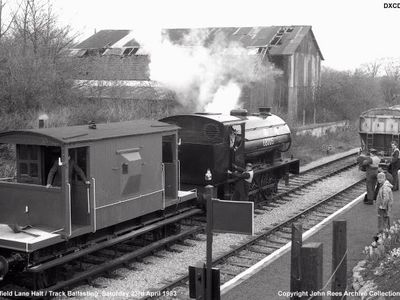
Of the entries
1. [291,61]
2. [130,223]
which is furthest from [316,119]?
[130,223]

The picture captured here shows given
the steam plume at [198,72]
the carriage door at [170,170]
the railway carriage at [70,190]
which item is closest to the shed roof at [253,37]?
the steam plume at [198,72]

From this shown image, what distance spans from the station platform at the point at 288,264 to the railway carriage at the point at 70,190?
2.48 meters

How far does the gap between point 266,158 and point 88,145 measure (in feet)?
28.7

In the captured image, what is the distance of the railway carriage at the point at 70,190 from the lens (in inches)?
328

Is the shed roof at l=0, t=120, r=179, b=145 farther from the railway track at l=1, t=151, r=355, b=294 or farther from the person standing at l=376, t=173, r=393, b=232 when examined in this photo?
the person standing at l=376, t=173, r=393, b=232

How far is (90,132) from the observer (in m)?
9.19

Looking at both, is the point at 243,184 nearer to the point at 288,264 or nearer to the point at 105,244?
the point at 288,264

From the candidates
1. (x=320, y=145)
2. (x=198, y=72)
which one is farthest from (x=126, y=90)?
(x=320, y=145)

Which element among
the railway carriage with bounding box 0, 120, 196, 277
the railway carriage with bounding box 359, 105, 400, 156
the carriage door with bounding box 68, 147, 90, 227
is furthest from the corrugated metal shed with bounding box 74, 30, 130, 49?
the carriage door with bounding box 68, 147, 90, 227

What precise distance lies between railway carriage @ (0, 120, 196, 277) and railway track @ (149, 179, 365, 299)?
1.73 m

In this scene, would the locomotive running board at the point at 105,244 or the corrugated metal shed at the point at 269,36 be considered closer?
the locomotive running board at the point at 105,244

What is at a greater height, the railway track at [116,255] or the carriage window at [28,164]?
the carriage window at [28,164]

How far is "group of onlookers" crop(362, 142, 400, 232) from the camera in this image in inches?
438

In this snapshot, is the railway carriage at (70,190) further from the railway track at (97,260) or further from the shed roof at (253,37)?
the shed roof at (253,37)
